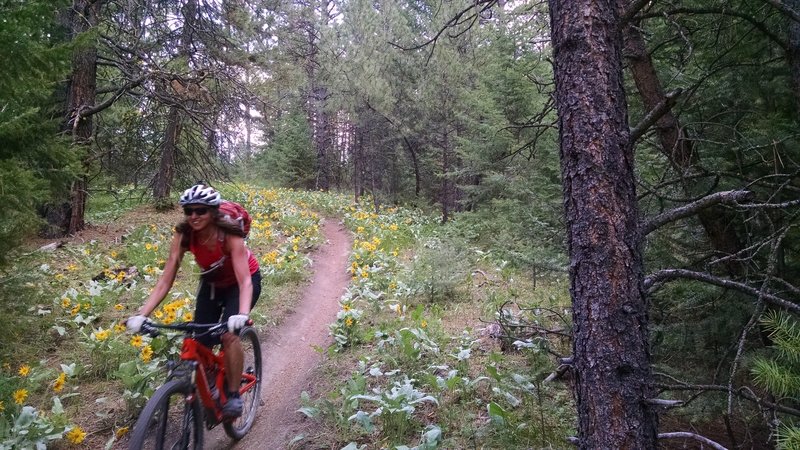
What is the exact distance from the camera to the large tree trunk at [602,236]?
224cm

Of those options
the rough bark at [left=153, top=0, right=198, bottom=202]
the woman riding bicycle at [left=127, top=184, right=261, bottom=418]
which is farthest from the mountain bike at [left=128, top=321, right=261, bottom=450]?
the rough bark at [left=153, top=0, right=198, bottom=202]

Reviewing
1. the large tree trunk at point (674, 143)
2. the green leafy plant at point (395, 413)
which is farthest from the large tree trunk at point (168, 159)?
the large tree trunk at point (674, 143)

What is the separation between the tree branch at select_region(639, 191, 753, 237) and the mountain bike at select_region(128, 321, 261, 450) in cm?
301

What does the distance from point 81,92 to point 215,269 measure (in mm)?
8157

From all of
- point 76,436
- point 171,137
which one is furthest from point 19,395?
point 171,137

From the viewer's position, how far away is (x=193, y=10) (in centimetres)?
1173

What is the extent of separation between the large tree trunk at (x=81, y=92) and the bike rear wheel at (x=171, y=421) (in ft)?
25.5

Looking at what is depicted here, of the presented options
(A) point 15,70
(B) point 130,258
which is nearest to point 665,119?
(A) point 15,70

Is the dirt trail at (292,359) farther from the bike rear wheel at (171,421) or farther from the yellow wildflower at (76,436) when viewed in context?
the yellow wildflower at (76,436)

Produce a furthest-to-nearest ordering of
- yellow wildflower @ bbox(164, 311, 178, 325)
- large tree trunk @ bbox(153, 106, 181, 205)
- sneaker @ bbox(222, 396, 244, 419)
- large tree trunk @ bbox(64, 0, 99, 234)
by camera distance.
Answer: large tree trunk @ bbox(153, 106, 181, 205), large tree trunk @ bbox(64, 0, 99, 234), yellow wildflower @ bbox(164, 311, 178, 325), sneaker @ bbox(222, 396, 244, 419)

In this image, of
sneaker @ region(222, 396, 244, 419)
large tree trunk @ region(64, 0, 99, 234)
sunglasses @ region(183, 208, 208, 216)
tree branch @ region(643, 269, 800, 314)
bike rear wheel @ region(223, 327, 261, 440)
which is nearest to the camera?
tree branch @ region(643, 269, 800, 314)

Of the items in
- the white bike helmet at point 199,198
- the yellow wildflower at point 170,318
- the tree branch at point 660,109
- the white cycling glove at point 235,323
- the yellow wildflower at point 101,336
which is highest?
the tree branch at point 660,109

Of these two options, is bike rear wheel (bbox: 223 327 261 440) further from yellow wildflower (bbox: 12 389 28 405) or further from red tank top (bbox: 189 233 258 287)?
yellow wildflower (bbox: 12 389 28 405)

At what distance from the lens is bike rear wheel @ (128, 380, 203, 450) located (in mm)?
2973
